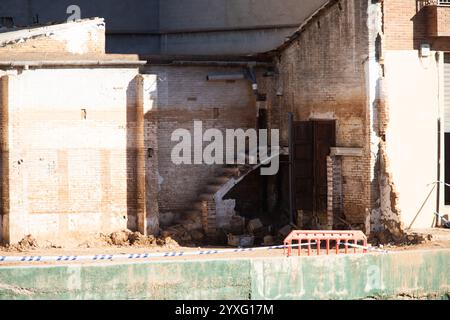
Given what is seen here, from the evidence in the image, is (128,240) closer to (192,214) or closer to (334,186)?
(192,214)

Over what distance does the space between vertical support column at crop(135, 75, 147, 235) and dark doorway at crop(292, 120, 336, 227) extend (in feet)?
12.8

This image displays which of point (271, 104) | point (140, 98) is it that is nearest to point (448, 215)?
point (271, 104)

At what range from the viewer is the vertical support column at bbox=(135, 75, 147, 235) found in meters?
28.9

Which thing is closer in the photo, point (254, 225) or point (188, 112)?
point (254, 225)

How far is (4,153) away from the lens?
28297 mm

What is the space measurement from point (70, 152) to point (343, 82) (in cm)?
730

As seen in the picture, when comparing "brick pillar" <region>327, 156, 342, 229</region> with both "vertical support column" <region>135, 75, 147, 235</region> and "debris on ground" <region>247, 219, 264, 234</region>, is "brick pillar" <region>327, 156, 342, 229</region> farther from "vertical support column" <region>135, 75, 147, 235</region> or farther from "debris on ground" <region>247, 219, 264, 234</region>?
"vertical support column" <region>135, 75, 147, 235</region>

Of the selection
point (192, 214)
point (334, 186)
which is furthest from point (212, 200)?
point (334, 186)

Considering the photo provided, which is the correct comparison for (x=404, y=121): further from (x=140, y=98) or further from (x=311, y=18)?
(x=140, y=98)

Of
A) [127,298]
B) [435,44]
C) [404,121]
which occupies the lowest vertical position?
[127,298]

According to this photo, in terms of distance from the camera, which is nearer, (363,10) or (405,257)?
(405,257)

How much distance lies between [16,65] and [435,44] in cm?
1041

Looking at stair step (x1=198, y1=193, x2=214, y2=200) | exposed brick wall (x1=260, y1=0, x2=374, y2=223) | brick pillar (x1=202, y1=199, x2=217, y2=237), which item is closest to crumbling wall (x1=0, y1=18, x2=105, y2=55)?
stair step (x1=198, y1=193, x2=214, y2=200)

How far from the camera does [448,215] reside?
26219 millimetres
